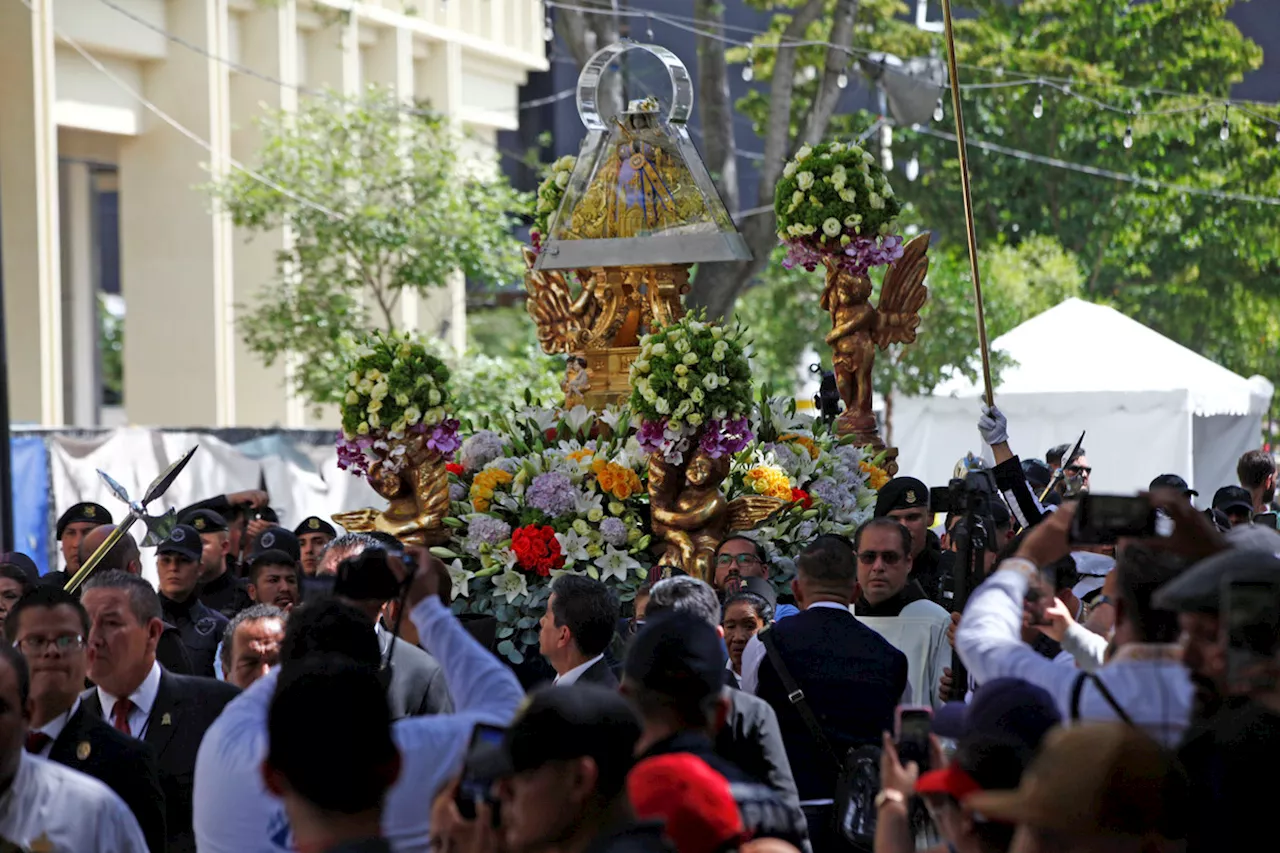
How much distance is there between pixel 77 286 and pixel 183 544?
2035cm

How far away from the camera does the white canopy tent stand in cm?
1906

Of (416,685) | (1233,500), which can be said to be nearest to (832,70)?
(1233,500)

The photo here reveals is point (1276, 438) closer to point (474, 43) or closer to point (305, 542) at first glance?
point (474, 43)

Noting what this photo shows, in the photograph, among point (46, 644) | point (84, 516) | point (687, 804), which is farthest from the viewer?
point (84, 516)

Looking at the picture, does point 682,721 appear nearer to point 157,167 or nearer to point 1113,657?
point 1113,657

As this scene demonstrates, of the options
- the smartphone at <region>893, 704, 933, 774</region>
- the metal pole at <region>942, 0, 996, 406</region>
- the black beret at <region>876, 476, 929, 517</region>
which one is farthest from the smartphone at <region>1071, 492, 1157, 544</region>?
the black beret at <region>876, 476, 929, 517</region>

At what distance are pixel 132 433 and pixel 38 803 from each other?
14.0 metres

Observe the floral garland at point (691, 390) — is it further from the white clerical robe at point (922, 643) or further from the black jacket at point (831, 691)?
the black jacket at point (831, 691)

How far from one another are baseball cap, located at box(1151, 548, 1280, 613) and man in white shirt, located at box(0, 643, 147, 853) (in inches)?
92.7

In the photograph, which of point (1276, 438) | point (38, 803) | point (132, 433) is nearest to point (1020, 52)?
point (1276, 438)

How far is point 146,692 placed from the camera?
18.9 feet

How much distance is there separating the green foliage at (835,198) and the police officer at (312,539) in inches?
114

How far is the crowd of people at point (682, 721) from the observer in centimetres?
344

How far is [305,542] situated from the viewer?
31.1 ft
